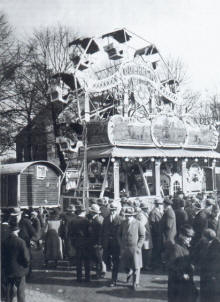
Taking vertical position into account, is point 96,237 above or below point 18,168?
below

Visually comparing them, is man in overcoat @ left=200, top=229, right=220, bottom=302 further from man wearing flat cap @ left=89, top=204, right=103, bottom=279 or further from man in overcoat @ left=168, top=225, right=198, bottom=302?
man wearing flat cap @ left=89, top=204, right=103, bottom=279

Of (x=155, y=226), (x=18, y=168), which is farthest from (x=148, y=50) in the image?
(x=155, y=226)

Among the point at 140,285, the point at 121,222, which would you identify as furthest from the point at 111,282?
the point at 121,222

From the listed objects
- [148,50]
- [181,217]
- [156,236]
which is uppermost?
[148,50]

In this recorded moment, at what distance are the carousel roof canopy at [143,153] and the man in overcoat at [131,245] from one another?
8.49m

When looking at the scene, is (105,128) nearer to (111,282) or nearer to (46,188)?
(46,188)

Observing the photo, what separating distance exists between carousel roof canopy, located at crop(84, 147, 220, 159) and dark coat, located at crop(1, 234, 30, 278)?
1042 centimetres

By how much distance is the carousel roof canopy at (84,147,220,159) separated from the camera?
1734 cm

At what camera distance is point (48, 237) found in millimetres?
11141

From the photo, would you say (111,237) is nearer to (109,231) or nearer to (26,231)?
(109,231)

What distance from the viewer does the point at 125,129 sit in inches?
706

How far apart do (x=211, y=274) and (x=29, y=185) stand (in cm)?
1354

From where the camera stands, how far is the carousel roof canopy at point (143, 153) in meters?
17.3

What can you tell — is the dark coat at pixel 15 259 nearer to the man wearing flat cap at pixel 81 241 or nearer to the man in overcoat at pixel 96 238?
the man wearing flat cap at pixel 81 241
